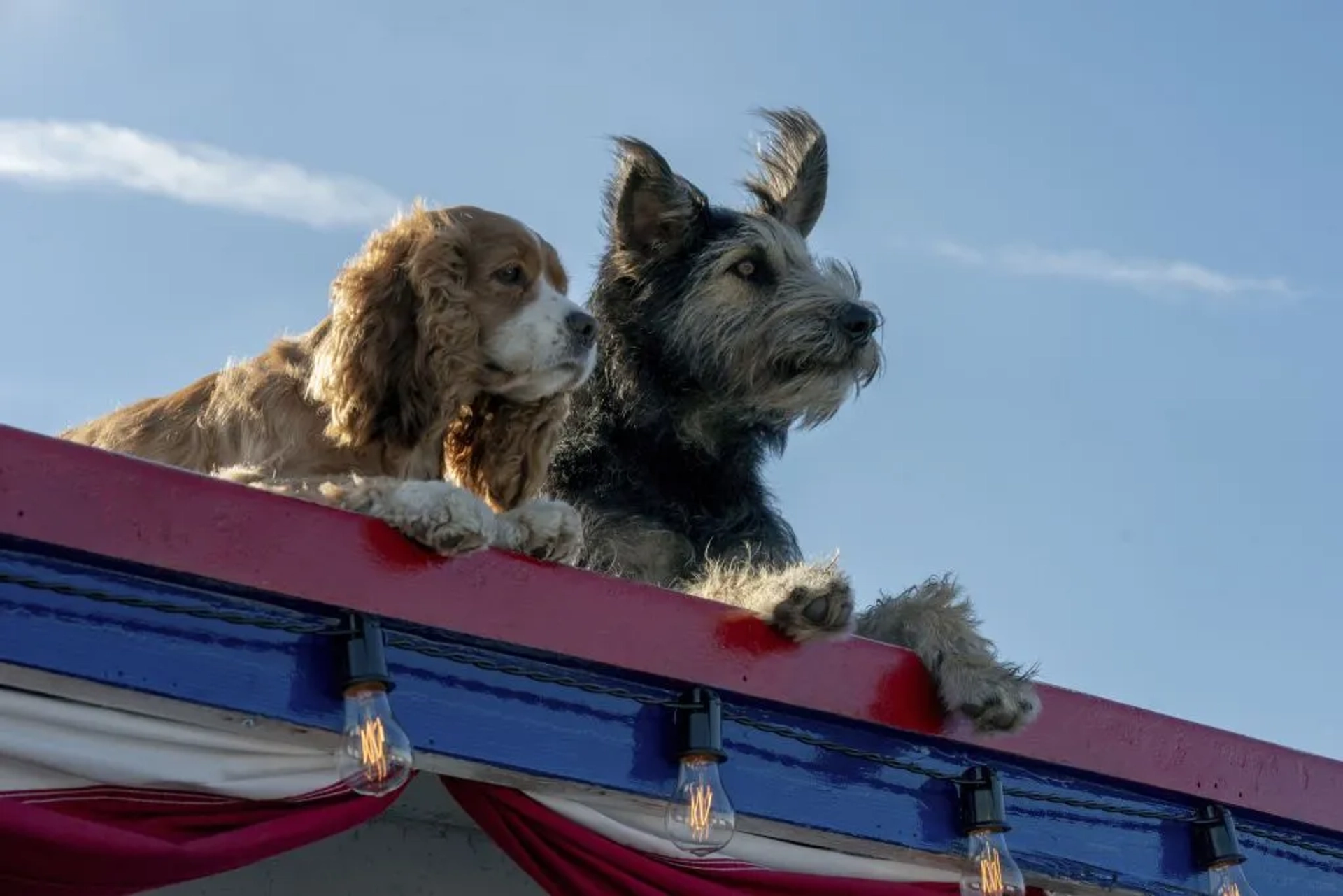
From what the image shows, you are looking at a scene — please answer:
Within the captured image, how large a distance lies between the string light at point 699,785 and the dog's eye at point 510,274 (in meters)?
1.21

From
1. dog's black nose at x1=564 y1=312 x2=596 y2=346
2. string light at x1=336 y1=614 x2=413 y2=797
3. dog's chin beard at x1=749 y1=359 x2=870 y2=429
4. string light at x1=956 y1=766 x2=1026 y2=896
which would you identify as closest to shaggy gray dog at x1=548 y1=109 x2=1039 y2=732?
dog's chin beard at x1=749 y1=359 x2=870 y2=429

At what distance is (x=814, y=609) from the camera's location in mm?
4336

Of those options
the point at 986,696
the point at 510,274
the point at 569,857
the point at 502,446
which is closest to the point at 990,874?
the point at 986,696

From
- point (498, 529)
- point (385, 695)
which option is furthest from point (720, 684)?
point (385, 695)

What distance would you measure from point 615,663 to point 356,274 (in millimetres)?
1314

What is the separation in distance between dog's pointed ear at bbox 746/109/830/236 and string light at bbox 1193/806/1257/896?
235 centimetres

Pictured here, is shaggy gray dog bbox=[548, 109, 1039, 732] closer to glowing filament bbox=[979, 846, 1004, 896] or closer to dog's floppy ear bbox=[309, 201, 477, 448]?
dog's floppy ear bbox=[309, 201, 477, 448]

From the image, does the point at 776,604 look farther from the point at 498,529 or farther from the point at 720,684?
the point at 498,529

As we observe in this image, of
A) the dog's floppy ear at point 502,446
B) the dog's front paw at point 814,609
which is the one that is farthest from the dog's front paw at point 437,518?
the dog's floppy ear at point 502,446

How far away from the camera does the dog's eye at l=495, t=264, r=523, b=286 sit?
189 inches

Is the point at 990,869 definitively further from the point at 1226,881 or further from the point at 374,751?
the point at 374,751

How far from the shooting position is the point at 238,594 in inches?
138

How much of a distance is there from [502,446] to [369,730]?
158cm

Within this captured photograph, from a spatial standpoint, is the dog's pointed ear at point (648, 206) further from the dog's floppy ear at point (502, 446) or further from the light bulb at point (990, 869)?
the light bulb at point (990, 869)
